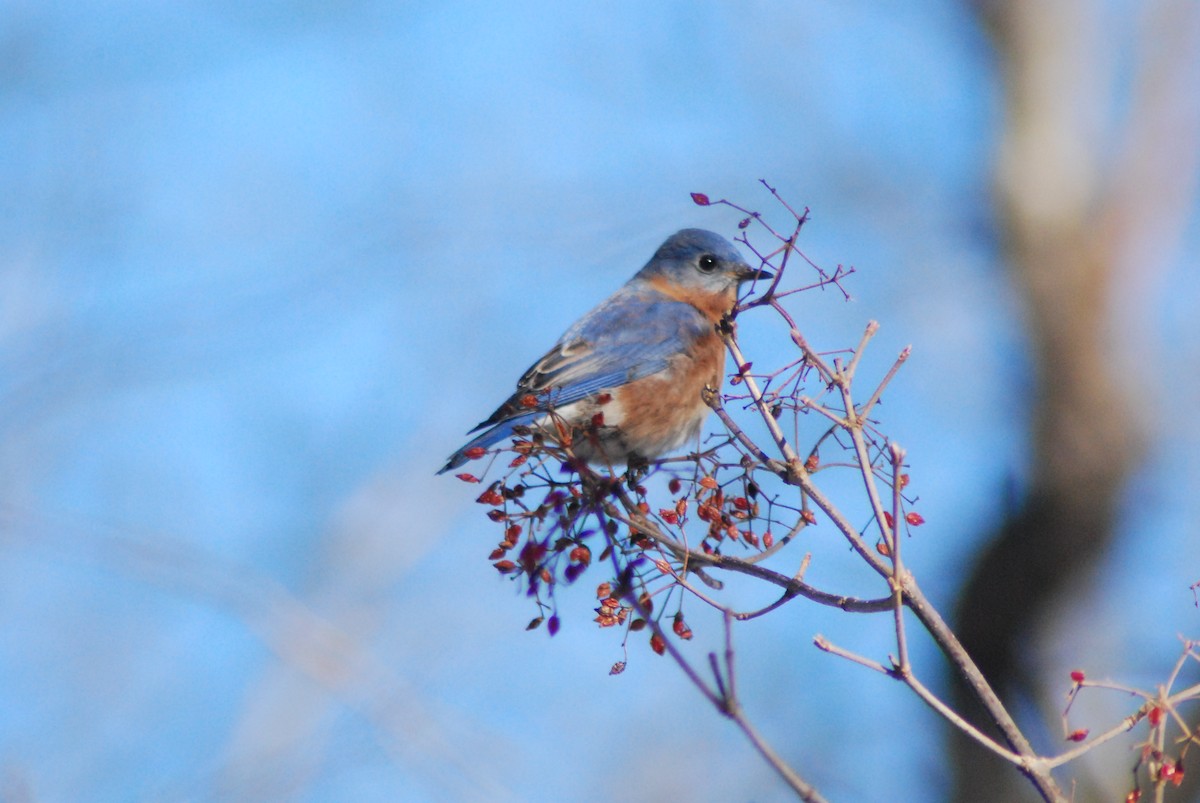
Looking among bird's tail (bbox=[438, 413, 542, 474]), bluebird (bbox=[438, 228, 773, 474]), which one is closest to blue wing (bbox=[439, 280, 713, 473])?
bluebird (bbox=[438, 228, 773, 474])

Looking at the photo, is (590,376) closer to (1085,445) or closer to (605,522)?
(605,522)

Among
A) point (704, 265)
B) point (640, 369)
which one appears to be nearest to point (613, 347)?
point (640, 369)

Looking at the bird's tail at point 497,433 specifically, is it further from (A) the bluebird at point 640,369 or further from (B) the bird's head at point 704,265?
(B) the bird's head at point 704,265

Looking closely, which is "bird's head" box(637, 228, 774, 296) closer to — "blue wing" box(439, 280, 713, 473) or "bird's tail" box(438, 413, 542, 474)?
"blue wing" box(439, 280, 713, 473)

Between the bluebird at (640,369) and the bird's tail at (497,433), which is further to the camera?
the bluebird at (640,369)

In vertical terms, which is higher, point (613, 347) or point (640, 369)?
point (613, 347)

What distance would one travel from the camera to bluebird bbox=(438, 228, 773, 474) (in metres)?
4.15

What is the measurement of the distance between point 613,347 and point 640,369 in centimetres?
14

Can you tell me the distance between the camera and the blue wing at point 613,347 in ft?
13.7

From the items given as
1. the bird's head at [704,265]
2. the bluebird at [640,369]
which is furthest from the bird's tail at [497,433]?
the bird's head at [704,265]

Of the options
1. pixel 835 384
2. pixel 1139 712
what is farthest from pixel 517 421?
pixel 1139 712

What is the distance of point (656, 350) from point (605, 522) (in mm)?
2122

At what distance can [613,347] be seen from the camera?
443 centimetres

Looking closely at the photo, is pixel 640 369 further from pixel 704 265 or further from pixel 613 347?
pixel 704 265
